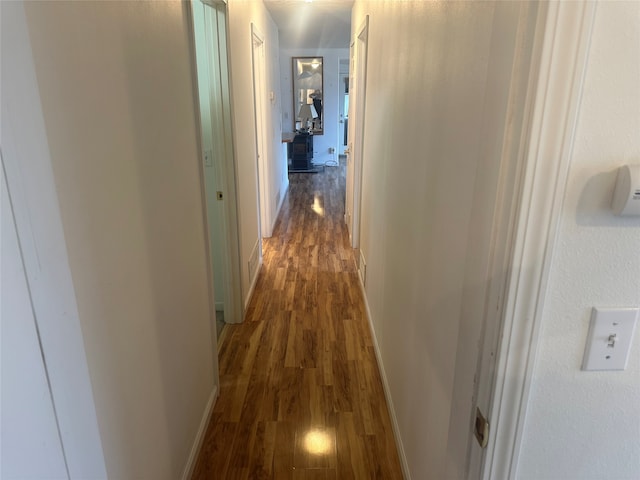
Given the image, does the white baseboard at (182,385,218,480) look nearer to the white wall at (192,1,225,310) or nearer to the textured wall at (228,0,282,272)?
the white wall at (192,1,225,310)

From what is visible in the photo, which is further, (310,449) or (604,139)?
(310,449)

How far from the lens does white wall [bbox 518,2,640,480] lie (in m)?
0.58

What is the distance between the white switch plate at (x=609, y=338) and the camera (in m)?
0.68

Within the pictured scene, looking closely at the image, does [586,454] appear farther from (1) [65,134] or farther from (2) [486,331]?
(1) [65,134]

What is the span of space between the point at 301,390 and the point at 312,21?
4.90m

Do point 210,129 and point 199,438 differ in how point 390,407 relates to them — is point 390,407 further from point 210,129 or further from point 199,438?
point 210,129

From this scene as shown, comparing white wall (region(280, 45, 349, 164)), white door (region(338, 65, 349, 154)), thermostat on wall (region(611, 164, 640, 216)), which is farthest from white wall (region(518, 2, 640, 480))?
white door (region(338, 65, 349, 154))

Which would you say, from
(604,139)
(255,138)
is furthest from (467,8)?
(255,138)

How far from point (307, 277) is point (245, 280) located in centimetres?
76

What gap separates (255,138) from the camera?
12.5ft

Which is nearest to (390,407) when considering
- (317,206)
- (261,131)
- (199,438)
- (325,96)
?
(199,438)

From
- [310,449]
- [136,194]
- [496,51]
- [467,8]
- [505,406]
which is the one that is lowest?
[310,449]

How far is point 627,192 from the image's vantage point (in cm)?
60

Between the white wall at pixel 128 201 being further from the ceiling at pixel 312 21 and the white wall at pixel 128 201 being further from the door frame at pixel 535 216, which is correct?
the ceiling at pixel 312 21
